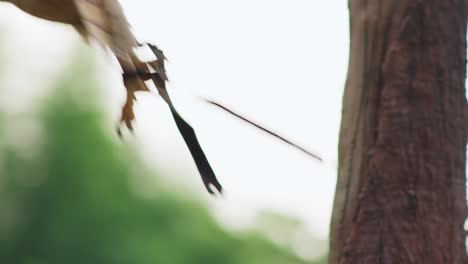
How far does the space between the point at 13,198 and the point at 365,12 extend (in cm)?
770

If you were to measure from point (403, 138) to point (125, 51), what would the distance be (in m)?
0.41

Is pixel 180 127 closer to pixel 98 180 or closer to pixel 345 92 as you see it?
pixel 345 92

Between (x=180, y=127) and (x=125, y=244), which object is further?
(x=125, y=244)

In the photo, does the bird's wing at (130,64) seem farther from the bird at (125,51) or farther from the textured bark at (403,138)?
the textured bark at (403,138)

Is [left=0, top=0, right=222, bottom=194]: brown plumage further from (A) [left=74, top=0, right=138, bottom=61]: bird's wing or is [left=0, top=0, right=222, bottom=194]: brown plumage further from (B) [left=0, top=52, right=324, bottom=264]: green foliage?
(B) [left=0, top=52, right=324, bottom=264]: green foliage

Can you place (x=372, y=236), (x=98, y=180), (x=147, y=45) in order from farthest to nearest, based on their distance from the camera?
(x=98, y=180), (x=372, y=236), (x=147, y=45)

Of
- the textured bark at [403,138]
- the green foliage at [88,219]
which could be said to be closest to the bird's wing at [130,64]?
the textured bark at [403,138]

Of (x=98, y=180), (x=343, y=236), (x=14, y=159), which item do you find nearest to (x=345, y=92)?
(x=343, y=236)

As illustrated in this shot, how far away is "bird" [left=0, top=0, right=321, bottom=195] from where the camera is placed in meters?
0.80

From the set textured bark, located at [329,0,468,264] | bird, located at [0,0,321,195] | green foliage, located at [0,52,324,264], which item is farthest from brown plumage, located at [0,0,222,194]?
green foliage, located at [0,52,324,264]

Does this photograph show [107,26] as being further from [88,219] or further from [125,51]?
[88,219]

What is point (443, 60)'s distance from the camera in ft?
3.57

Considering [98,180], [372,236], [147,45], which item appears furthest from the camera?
[98,180]

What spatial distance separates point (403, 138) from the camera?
1.06 metres
